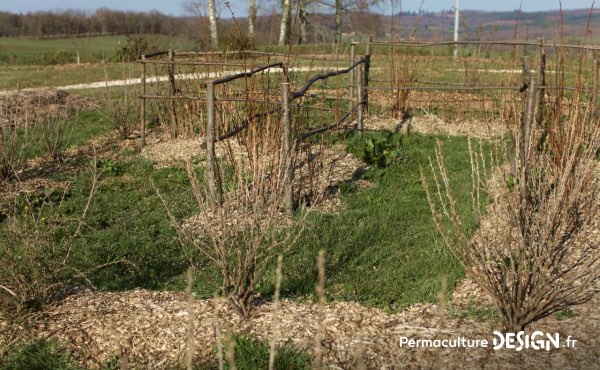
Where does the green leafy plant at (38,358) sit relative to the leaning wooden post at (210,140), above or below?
below

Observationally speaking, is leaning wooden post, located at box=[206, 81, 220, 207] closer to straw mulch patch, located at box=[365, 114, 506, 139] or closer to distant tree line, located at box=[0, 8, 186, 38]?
straw mulch patch, located at box=[365, 114, 506, 139]

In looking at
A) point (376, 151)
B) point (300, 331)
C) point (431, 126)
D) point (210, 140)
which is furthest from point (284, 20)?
point (300, 331)

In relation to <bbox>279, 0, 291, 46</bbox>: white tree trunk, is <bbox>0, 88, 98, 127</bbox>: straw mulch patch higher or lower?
lower

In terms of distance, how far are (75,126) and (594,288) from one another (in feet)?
28.1

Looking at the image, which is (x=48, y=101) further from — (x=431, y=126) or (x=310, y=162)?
(x=310, y=162)

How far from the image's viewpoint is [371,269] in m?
4.75

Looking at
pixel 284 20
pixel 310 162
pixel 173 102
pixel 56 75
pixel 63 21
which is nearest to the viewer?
pixel 310 162

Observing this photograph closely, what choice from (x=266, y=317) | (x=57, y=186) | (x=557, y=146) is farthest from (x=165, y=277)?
(x=557, y=146)

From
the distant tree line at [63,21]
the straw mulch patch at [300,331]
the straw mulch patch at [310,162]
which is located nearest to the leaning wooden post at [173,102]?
the straw mulch patch at [310,162]

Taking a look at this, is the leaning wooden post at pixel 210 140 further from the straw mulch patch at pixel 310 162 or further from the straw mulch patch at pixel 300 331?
the straw mulch patch at pixel 300 331

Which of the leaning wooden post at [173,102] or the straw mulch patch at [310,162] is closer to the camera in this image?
→ the straw mulch patch at [310,162]

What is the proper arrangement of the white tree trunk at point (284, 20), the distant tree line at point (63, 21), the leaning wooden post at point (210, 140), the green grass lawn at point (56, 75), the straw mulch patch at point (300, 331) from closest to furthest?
the straw mulch patch at point (300, 331) → the leaning wooden post at point (210, 140) → the green grass lawn at point (56, 75) → the white tree trunk at point (284, 20) → the distant tree line at point (63, 21)

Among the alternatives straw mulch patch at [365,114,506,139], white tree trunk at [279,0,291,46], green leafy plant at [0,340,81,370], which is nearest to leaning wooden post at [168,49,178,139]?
straw mulch patch at [365,114,506,139]

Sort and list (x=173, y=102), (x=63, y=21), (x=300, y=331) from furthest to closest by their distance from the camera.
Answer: (x=63, y=21)
(x=173, y=102)
(x=300, y=331)
